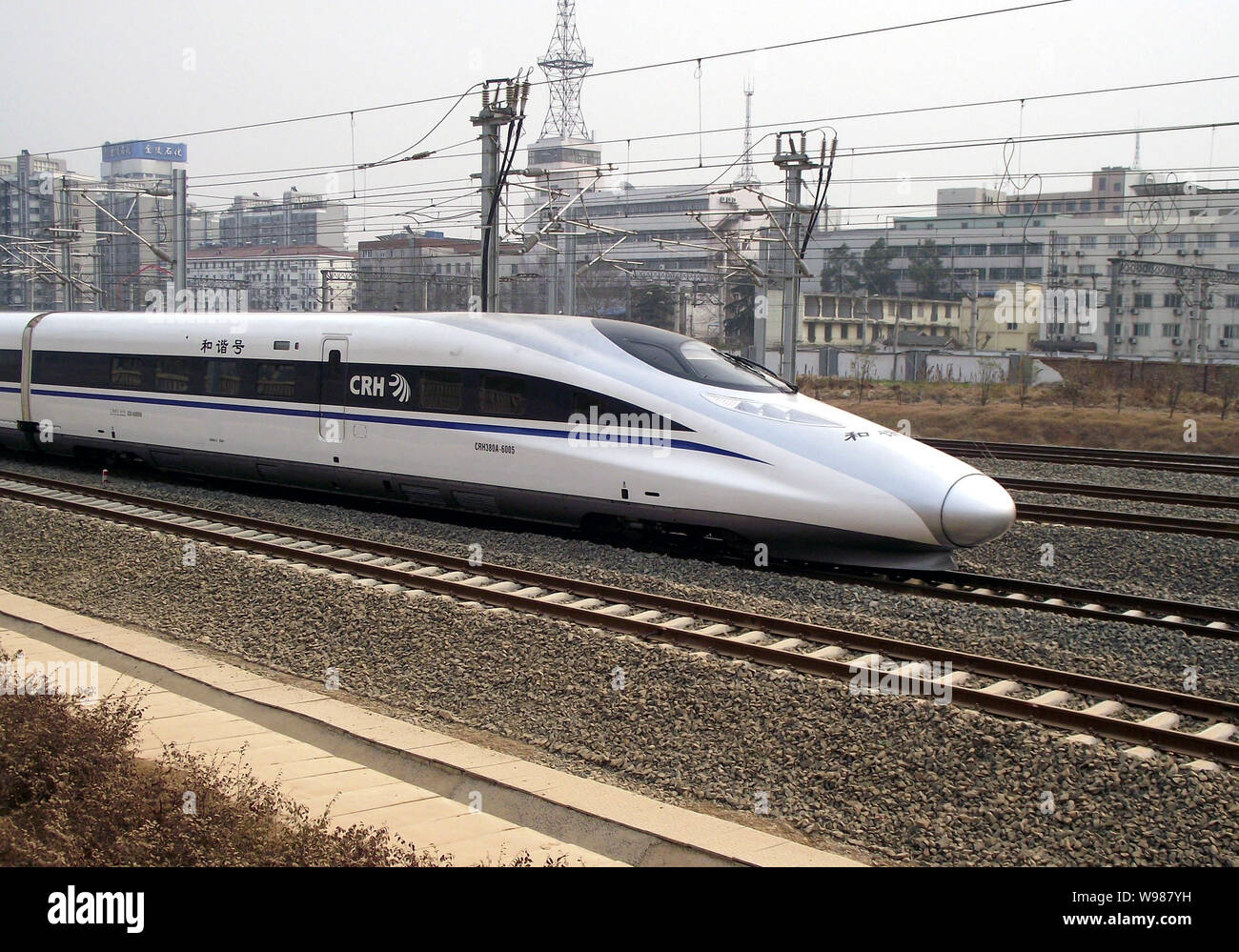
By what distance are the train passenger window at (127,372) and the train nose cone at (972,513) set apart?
40.3 feet

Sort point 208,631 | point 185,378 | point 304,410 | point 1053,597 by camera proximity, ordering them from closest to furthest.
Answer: point 208,631 < point 1053,597 < point 304,410 < point 185,378

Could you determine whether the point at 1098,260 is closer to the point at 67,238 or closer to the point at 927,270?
the point at 927,270

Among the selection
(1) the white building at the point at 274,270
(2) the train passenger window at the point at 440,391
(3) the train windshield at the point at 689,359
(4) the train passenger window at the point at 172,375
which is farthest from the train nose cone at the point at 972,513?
(1) the white building at the point at 274,270

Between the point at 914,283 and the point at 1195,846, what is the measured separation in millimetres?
71387

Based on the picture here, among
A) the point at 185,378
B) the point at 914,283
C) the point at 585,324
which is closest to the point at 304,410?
the point at 185,378

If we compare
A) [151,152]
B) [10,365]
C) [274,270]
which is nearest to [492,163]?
[10,365]

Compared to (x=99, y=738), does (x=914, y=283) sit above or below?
above

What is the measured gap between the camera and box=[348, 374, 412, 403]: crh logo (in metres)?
13.6

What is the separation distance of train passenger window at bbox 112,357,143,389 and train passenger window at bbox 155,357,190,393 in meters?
0.46

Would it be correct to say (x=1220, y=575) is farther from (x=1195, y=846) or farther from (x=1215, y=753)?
(x=1195, y=846)

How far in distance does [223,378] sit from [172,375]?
1161 mm

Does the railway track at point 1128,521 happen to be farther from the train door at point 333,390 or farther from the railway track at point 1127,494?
the train door at point 333,390

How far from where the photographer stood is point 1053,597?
10.1 meters

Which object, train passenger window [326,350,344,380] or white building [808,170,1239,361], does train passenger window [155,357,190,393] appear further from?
white building [808,170,1239,361]
